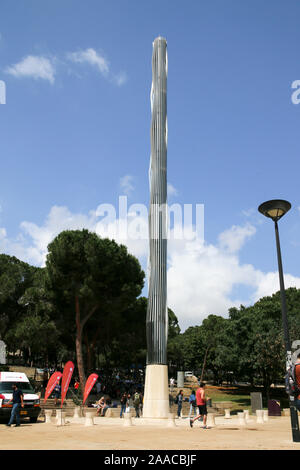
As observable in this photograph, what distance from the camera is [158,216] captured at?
30000 mm

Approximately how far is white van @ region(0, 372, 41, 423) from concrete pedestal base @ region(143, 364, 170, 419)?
29.2ft

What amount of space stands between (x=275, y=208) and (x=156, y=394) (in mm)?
17413

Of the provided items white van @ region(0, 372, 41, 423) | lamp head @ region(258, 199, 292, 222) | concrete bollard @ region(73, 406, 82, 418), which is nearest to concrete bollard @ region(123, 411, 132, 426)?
white van @ region(0, 372, 41, 423)

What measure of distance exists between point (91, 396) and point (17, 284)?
14.8m

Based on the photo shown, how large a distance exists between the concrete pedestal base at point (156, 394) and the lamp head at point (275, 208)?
56.0ft

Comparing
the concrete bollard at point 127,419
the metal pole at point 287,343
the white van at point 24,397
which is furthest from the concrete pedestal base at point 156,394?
the metal pole at point 287,343

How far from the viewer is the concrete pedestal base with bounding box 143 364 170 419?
84.1 feet

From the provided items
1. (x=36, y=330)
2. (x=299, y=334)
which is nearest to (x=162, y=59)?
(x=36, y=330)

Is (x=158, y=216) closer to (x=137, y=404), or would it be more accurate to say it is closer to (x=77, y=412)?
(x=137, y=404)

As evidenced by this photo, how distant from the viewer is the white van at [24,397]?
56.5ft

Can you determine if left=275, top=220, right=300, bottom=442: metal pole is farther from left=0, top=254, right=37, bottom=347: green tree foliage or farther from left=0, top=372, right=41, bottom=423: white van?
left=0, top=254, right=37, bottom=347: green tree foliage

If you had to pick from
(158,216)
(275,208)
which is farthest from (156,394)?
(275,208)

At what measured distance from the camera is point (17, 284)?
43.9 metres
